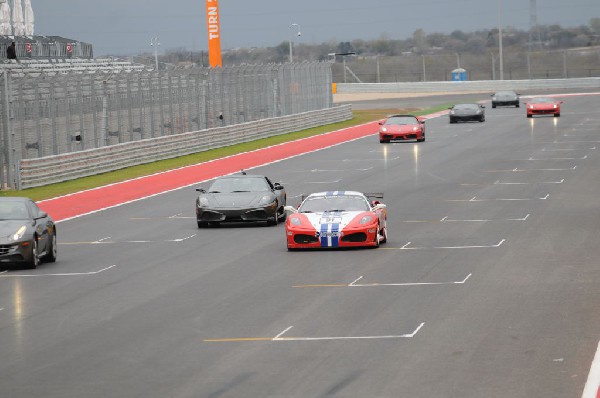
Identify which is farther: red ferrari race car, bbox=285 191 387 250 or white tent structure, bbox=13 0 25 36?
white tent structure, bbox=13 0 25 36

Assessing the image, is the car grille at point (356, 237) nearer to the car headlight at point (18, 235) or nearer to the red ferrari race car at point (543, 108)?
the car headlight at point (18, 235)

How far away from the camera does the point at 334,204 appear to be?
25938mm

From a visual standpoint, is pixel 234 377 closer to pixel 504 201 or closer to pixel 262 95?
pixel 504 201

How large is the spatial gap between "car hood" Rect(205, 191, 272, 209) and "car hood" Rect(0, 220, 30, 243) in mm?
6670

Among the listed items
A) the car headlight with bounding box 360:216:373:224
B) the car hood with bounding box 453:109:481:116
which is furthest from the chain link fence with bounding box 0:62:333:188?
the car headlight with bounding box 360:216:373:224

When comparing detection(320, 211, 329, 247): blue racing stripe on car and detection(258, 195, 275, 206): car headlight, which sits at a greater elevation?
detection(258, 195, 275, 206): car headlight

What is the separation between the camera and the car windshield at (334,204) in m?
25.7

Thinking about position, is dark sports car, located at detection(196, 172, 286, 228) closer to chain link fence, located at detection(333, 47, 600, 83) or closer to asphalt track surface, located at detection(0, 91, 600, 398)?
asphalt track surface, located at detection(0, 91, 600, 398)

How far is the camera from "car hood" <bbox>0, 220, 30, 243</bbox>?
2316cm

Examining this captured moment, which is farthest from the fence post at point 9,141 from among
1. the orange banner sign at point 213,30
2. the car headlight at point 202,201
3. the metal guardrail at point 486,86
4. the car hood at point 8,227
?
the metal guardrail at point 486,86

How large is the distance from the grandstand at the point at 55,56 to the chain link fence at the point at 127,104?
21513 millimetres

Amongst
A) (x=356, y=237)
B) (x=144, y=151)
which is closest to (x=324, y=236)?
(x=356, y=237)

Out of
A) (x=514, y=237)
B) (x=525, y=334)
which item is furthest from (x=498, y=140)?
(x=525, y=334)

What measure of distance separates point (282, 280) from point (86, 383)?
310 inches
